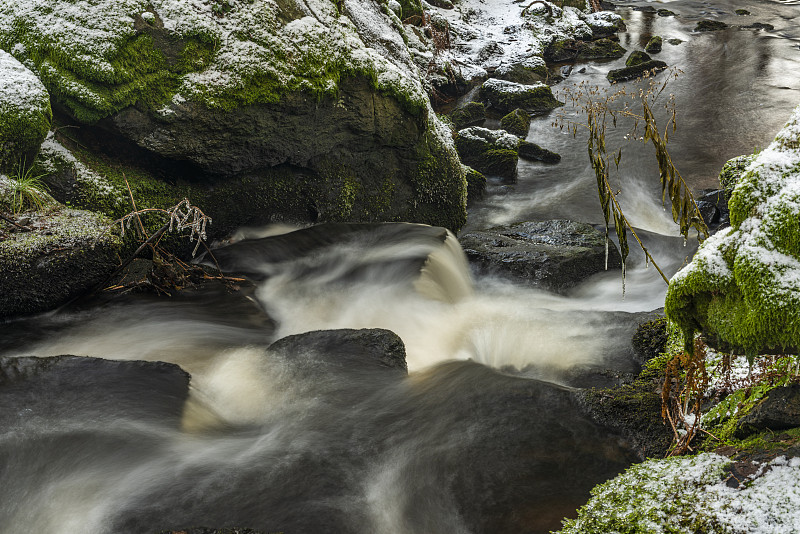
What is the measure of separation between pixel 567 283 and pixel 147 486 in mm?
4833

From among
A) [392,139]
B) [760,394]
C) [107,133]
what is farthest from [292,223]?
[760,394]

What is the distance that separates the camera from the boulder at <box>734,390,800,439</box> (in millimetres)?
2131

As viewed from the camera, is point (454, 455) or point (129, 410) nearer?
point (454, 455)

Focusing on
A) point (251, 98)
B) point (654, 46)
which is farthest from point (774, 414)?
point (654, 46)

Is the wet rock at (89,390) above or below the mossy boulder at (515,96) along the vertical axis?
below

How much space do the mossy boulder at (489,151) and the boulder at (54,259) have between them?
6907mm

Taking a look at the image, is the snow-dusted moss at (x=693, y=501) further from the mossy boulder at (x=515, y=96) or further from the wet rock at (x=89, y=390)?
the mossy boulder at (x=515, y=96)

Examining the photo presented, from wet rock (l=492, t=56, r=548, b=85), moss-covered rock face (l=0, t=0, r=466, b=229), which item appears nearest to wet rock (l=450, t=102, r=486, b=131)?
wet rock (l=492, t=56, r=548, b=85)

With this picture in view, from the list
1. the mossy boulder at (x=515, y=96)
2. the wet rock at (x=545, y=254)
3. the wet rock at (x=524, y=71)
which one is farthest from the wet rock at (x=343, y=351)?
the wet rock at (x=524, y=71)

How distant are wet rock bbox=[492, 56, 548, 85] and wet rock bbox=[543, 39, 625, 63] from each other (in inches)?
72.4

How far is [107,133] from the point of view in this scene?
244 inches

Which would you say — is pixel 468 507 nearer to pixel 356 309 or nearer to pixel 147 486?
pixel 147 486

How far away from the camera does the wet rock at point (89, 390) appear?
3.45 m

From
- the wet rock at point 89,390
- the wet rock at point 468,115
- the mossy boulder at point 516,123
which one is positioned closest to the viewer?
the wet rock at point 89,390
